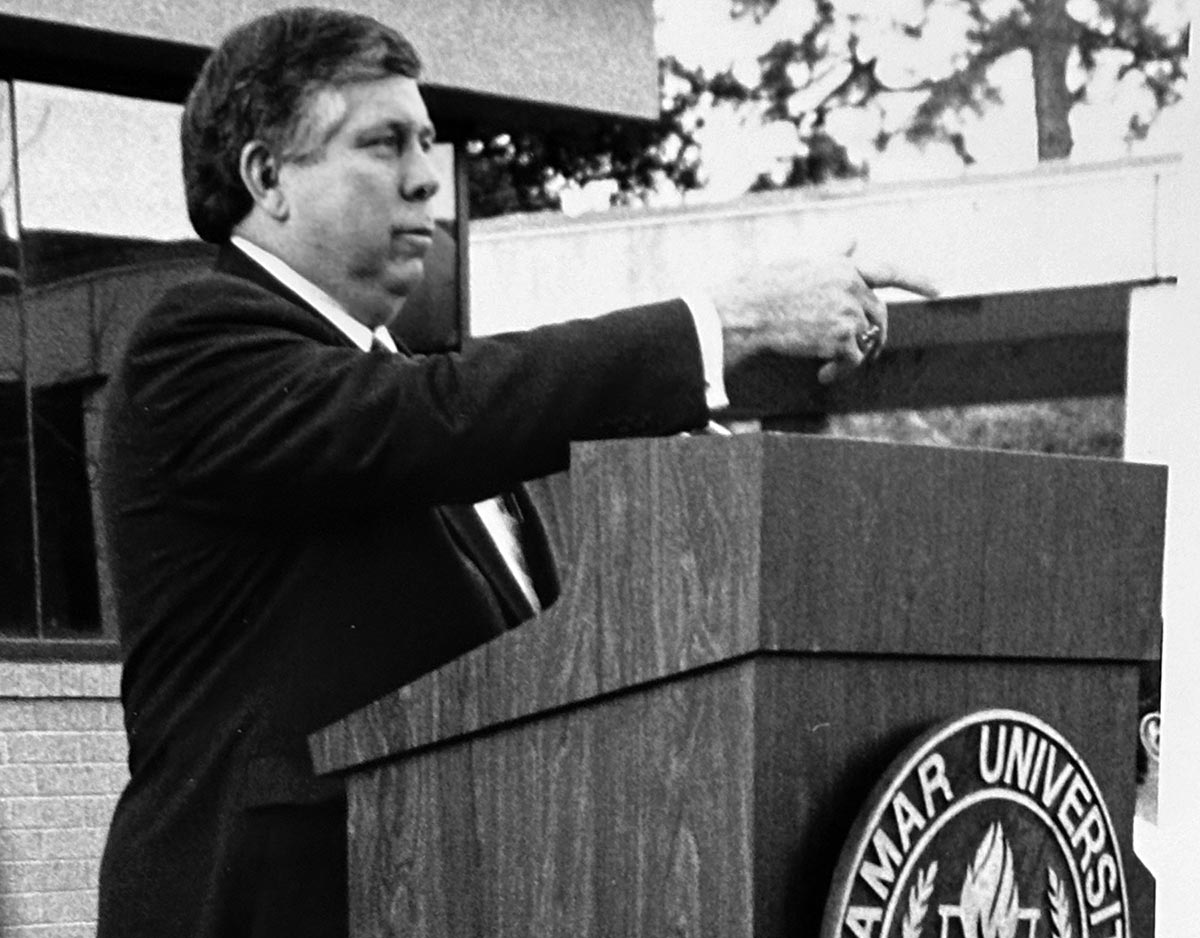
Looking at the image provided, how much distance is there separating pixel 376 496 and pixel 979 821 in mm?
570

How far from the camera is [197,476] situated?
1.88m

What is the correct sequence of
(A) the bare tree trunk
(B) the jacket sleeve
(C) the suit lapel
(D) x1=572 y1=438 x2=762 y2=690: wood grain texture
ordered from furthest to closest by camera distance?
(A) the bare tree trunk, (C) the suit lapel, (B) the jacket sleeve, (D) x1=572 y1=438 x2=762 y2=690: wood grain texture

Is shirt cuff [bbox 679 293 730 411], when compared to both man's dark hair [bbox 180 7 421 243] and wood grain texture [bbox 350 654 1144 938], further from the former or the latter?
man's dark hair [bbox 180 7 421 243]

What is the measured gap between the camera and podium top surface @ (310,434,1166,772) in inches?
60.5

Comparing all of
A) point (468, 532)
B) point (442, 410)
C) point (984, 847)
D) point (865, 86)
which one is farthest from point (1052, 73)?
point (984, 847)

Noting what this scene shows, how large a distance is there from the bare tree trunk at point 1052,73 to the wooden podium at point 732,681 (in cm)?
1595

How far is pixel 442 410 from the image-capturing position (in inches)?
70.0

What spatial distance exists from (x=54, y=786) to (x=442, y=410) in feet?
15.7

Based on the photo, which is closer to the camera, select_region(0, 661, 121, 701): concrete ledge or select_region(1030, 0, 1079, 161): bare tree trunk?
select_region(0, 661, 121, 701): concrete ledge

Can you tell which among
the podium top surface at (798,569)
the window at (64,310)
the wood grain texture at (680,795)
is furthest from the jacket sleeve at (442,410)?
the window at (64,310)

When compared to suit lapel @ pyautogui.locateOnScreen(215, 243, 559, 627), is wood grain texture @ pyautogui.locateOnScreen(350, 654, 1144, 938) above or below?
below

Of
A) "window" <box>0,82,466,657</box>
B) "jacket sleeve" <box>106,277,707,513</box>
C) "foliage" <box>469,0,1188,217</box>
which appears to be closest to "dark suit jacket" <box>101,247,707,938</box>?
"jacket sleeve" <box>106,277,707,513</box>

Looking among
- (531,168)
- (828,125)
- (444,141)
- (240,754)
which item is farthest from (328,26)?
(828,125)

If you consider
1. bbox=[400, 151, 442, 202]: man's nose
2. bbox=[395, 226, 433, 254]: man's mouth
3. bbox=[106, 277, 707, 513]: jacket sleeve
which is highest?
bbox=[400, 151, 442, 202]: man's nose
